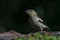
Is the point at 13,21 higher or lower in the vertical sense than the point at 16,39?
higher

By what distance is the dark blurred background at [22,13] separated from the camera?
13000 mm

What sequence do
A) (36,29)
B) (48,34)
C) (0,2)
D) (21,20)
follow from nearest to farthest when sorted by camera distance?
(48,34) < (36,29) < (0,2) < (21,20)

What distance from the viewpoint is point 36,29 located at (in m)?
10.7

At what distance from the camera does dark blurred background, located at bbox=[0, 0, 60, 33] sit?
1300 centimetres

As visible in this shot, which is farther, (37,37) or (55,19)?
(55,19)

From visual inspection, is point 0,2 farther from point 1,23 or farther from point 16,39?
point 16,39

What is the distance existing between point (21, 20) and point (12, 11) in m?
0.60

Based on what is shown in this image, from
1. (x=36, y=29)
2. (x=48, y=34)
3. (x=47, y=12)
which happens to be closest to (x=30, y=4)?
(x=47, y=12)

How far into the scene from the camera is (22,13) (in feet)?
44.9

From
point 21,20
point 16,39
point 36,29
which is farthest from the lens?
point 21,20

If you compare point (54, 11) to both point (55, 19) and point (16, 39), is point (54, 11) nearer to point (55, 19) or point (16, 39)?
point (55, 19)

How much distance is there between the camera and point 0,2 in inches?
504

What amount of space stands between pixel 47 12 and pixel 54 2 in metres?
0.36

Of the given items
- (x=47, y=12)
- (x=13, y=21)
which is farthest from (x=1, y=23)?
(x=47, y=12)
